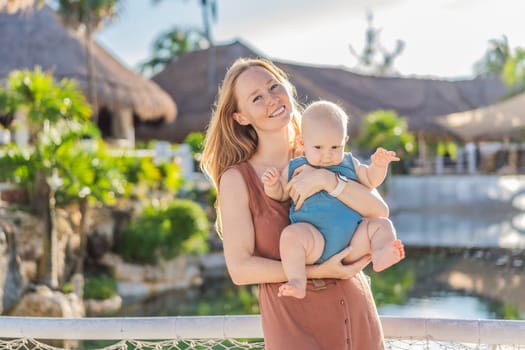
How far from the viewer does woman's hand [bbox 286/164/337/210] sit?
70.2 inches

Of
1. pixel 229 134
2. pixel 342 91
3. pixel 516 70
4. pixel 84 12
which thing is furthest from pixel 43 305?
pixel 516 70

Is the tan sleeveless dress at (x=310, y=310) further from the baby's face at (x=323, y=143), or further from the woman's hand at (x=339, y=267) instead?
the baby's face at (x=323, y=143)

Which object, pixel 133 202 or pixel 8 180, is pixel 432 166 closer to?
pixel 133 202

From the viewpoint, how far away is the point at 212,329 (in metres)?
2.37

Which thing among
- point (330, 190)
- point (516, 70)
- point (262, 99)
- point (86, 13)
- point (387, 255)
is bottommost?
point (387, 255)

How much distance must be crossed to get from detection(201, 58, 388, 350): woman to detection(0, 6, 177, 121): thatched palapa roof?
Result: 605 inches

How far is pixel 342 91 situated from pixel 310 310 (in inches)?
989

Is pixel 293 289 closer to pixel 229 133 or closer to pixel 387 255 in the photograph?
pixel 387 255

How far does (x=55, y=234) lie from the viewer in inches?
365

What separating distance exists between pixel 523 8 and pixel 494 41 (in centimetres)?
725

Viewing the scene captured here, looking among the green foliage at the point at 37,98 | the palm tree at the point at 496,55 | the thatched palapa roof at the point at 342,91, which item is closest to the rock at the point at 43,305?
the green foliage at the point at 37,98

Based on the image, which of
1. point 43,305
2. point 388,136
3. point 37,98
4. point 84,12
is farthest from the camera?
point 388,136

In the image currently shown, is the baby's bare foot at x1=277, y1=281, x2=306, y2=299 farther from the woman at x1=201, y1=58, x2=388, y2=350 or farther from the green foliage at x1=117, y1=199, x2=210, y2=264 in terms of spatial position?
the green foliage at x1=117, y1=199, x2=210, y2=264

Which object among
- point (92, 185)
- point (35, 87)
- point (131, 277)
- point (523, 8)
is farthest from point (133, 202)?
point (523, 8)
